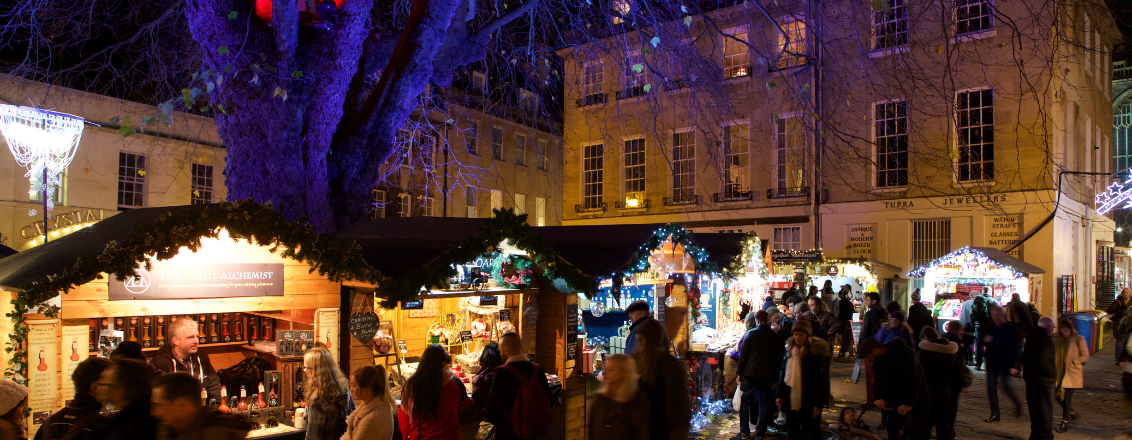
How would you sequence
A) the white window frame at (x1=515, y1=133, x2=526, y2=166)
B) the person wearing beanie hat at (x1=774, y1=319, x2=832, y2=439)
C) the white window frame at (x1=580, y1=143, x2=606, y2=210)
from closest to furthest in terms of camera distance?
1. the person wearing beanie hat at (x1=774, y1=319, x2=832, y2=439)
2. the white window frame at (x1=580, y1=143, x2=606, y2=210)
3. the white window frame at (x1=515, y1=133, x2=526, y2=166)

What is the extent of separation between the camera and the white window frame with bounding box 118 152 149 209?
19250mm

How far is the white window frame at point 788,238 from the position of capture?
21.2 meters

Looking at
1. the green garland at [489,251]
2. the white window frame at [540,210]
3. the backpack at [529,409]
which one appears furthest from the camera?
the white window frame at [540,210]

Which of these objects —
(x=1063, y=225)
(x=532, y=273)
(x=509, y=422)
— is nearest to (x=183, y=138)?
(x=532, y=273)

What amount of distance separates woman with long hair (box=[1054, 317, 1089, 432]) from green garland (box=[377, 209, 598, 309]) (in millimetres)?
6312

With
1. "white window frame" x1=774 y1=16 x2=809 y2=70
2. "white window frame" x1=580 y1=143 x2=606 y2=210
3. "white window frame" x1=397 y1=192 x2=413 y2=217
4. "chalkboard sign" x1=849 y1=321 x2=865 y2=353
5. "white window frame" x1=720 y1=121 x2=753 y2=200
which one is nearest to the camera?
"white window frame" x1=774 y1=16 x2=809 y2=70

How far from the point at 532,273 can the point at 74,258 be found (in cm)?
448

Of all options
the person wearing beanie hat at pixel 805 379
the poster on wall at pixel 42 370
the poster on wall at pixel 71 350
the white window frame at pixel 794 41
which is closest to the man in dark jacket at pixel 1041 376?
the person wearing beanie hat at pixel 805 379

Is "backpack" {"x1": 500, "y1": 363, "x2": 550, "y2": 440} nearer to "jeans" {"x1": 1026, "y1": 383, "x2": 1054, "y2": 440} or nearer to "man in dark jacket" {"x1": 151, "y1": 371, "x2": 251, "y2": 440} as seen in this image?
"man in dark jacket" {"x1": 151, "y1": 371, "x2": 251, "y2": 440}

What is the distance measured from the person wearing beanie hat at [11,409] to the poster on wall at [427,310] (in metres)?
4.26

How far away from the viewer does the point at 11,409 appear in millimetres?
4254

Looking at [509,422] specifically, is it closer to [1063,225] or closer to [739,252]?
[739,252]

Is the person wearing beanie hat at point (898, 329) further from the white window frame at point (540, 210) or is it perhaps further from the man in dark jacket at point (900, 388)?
the white window frame at point (540, 210)

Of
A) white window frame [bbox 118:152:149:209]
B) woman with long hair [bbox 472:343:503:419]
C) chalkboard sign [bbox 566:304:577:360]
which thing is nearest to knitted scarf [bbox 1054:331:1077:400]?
chalkboard sign [bbox 566:304:577:360]
